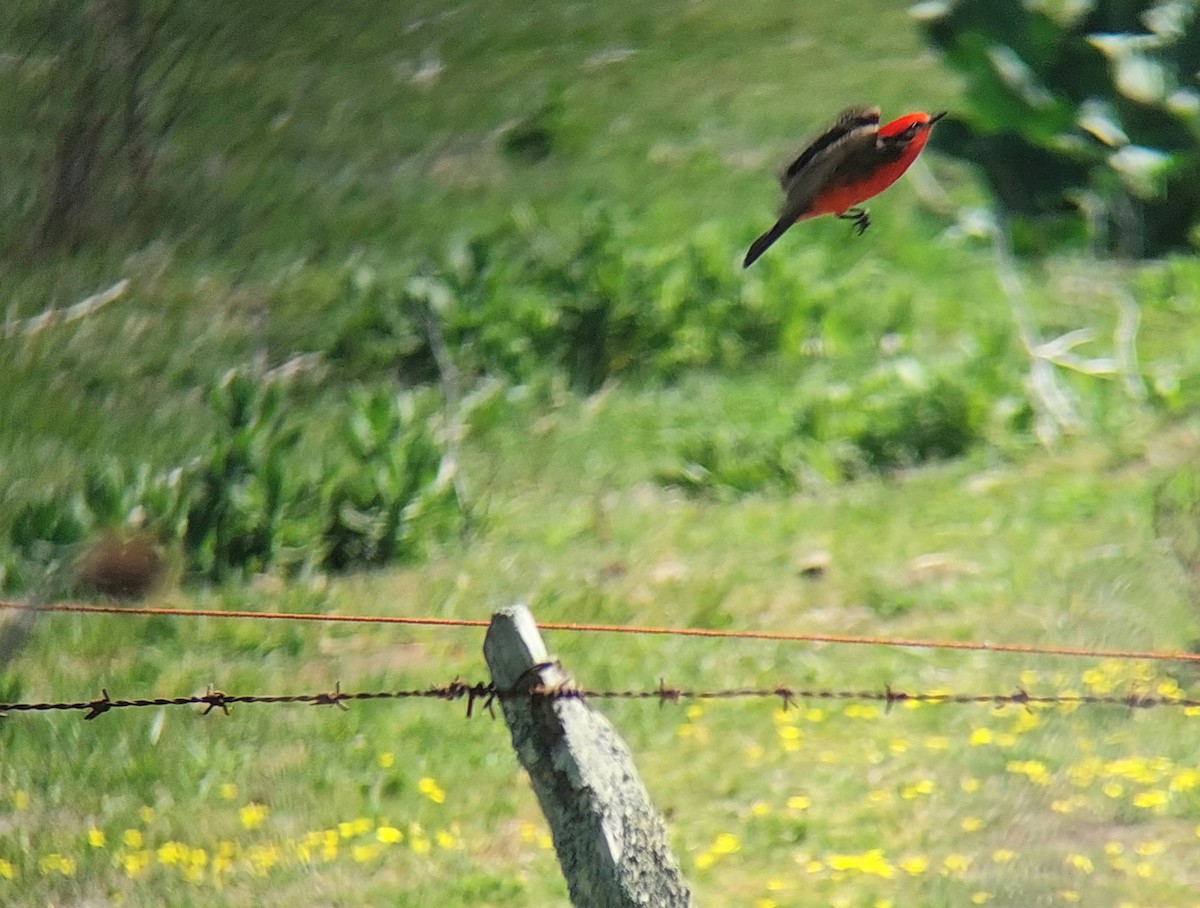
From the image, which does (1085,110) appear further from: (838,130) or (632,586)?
(838,130)

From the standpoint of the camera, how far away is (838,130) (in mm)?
2184

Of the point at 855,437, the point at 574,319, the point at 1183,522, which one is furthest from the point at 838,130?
the point at 574,319

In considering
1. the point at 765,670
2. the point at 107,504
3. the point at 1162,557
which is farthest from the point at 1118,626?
the point at 107,504

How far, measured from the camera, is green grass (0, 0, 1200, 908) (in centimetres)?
466

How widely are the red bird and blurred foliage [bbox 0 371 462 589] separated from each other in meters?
4.46

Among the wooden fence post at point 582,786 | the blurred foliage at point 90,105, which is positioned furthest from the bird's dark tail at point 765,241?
the blurred foliage at point 90,105

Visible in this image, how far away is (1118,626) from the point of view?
5.44 metres

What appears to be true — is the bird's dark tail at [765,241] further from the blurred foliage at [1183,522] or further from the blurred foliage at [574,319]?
the blurred foliage at [574,319]

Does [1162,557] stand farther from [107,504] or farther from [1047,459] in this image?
[107,504]

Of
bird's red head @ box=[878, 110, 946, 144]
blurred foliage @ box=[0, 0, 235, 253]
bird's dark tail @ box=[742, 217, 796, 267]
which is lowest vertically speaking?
blurred foliage @ box=[0, 0, 235, 253]

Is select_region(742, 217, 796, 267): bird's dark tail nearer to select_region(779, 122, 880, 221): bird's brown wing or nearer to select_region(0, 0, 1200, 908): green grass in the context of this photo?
select_region(779, 122, 880, 221): bird's brown wing

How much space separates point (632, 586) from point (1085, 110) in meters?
4.02

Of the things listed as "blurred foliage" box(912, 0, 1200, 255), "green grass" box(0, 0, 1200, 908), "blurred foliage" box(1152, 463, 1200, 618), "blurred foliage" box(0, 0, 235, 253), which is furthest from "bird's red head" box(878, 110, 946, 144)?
"blurred foliage" box(912, 0, 1200, 255)

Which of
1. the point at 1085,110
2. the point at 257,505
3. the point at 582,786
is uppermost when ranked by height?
the point at 582,786
